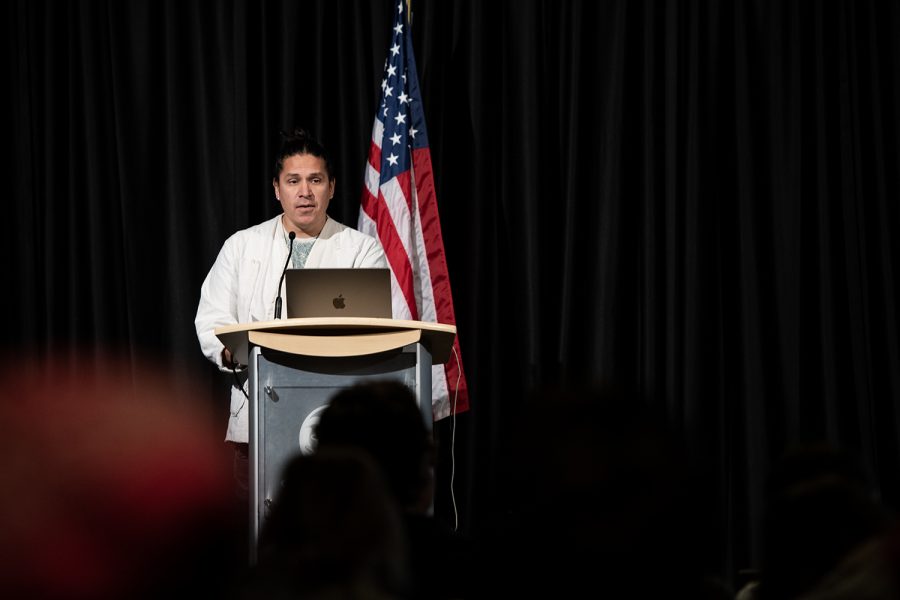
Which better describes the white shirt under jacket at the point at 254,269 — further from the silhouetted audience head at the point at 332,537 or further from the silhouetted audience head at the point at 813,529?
the silhouetted audience head at the point at 813,529

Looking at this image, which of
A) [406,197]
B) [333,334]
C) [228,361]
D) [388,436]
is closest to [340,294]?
[333,334]

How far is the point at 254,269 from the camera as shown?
4.17 m

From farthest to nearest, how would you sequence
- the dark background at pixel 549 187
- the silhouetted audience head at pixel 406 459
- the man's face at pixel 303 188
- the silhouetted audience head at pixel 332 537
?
the dark background at pixel 549 187 < the man's face at pixel 303 188 < the silhouetted audience head at pixel 406 459 < the silhouetted audience head at pixel 332 537

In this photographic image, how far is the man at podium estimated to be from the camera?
162 inches

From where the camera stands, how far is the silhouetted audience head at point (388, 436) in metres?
1.71

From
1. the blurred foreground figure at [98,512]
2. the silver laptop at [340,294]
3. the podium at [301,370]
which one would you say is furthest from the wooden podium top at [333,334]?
the blurred foreground figure at [98,512]

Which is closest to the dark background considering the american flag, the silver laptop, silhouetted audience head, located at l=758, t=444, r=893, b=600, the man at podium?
the american flag

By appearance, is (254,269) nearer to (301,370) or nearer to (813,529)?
(301,370)

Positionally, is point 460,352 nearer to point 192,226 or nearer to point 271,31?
point 192,226

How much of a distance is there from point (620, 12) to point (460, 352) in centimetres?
177

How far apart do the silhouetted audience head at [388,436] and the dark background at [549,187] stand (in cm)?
313

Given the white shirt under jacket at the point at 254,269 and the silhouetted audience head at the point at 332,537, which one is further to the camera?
the white shirt under jacket at the point at 254,269

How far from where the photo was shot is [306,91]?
16.7ft

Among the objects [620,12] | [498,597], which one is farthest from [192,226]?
[498,597]
